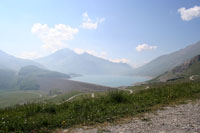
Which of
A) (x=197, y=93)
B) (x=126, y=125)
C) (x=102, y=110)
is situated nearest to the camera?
(x=126, y=125)

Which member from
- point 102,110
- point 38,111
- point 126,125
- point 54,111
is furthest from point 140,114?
point 38,111

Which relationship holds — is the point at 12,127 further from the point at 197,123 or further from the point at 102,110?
the point at 197,123

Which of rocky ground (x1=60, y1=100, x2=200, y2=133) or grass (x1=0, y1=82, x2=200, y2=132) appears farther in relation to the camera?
grass (x1=0, y1=82, x2=200, y2=132)

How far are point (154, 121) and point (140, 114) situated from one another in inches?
43.1

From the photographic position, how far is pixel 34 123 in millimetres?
6453

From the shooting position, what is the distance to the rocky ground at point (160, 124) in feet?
18.0

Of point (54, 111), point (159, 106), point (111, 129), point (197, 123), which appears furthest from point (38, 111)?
point (197, 123)

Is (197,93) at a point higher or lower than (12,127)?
higher

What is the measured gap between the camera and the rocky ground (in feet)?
A: 18.0

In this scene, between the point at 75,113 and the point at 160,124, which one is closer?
the point at 160,124

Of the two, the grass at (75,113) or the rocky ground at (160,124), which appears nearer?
the rocky ground at (160,124)

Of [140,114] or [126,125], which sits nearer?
[126,125]

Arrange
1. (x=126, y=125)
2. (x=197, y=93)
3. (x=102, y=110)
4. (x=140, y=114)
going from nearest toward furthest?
(x=126, y=125), (x=140, y=114), (x=102, y=110), (x=197, y=93)

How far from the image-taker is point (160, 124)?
19.8 feet
